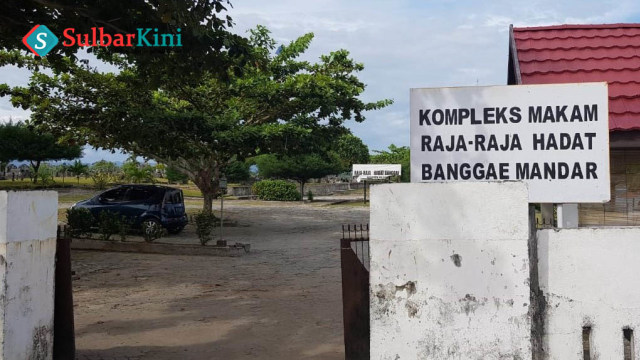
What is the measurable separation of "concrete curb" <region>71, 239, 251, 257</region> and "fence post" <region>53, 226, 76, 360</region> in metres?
9.42

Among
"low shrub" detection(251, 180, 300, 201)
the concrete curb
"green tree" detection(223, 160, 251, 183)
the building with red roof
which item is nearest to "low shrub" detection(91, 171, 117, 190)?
"green tree" detection(223, 160, 251, 183)

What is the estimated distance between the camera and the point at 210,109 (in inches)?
835

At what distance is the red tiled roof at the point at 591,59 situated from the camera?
6434 millimetres

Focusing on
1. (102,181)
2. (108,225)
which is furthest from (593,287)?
(102,181)

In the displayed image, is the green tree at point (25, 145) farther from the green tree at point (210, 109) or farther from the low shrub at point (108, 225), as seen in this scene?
the low shrub at point (108, 225)

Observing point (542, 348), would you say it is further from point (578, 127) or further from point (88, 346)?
point (88, 346)

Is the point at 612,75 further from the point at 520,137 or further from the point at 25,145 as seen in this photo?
the point at 25,145

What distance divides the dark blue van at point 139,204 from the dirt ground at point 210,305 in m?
3.12

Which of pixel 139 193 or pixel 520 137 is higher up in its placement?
pixel 520 137

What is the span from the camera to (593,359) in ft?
12.8

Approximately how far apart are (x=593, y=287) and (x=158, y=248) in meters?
12.5

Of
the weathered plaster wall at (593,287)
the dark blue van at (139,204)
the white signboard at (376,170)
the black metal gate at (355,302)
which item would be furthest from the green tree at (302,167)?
the weathered plaster wall at (593,287)

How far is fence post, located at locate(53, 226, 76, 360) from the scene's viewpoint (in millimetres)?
4984

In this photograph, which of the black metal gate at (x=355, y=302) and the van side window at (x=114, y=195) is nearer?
the black metal gate at (x=355, y=302)
